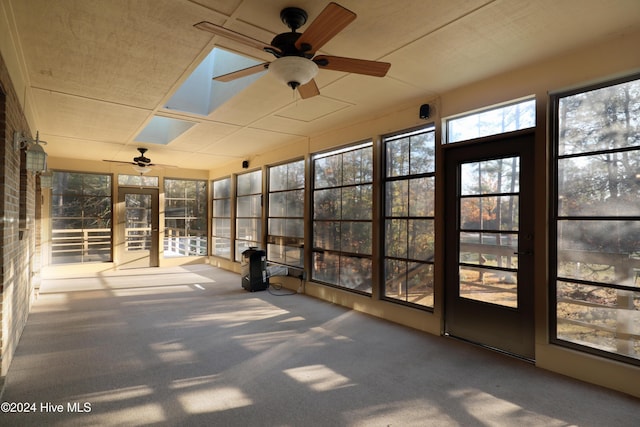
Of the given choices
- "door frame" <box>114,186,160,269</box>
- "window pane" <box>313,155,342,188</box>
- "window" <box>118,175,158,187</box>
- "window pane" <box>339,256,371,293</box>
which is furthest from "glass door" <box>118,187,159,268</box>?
"window pane" <box>339,256,371,293</box>

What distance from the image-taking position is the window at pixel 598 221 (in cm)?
274

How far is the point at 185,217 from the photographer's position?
9773 mm

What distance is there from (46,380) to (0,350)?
43 centimetres

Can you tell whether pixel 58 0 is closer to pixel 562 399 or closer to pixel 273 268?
pixel 562 399

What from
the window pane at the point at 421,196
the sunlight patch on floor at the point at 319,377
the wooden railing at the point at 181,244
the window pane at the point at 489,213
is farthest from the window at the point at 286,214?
the wooden railing at the point at 181,244

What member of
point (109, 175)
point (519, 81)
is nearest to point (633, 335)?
point (519, 81)

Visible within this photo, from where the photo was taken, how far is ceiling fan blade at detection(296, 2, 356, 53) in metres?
1.90

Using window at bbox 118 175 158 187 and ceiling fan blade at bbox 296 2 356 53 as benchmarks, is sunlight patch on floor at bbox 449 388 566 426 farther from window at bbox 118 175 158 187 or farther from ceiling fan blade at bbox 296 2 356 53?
window at bbox 118 175 158 187

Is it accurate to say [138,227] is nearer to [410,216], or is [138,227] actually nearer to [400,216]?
[400,216]

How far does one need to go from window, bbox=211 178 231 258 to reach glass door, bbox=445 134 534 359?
6.37 meters

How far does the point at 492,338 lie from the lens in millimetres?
3527

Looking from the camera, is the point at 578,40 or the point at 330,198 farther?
the point at 330,198

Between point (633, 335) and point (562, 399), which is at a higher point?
point (633, 335)

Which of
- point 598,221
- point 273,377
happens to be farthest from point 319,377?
point 598,221
